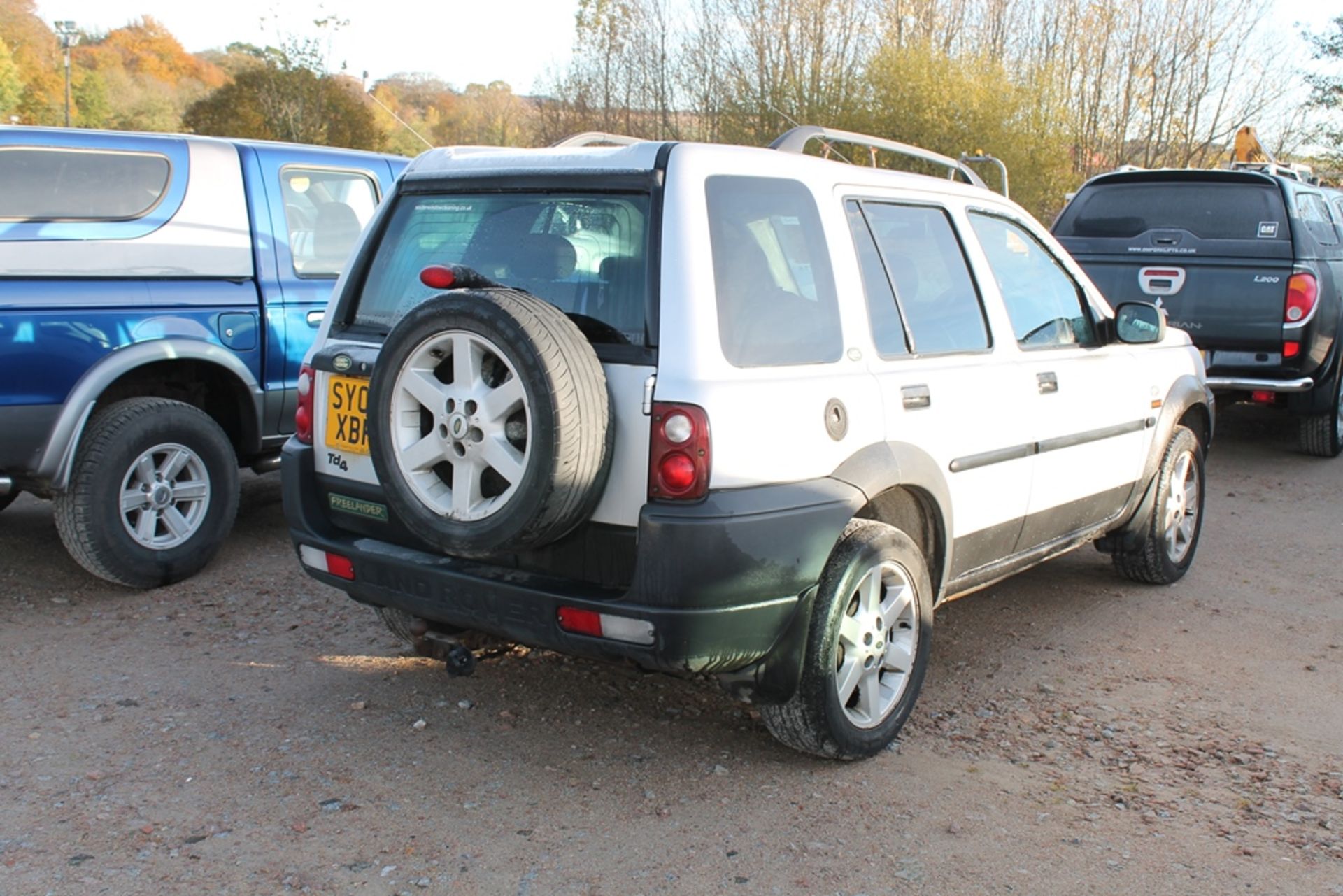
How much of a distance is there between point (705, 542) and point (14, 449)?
327 centimetres

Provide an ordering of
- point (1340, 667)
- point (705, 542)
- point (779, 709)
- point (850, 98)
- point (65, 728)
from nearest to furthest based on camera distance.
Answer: point (705, 542)
point (779, 709)
point (65, 728)
point (1340, 667)
point (850, 98)

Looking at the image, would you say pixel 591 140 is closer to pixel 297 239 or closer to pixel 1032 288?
pixel 1032 288

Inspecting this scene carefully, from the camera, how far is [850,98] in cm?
2483

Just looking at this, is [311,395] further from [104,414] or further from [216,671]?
[104,414]

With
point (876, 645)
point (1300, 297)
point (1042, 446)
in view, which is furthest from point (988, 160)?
point (876, 645)

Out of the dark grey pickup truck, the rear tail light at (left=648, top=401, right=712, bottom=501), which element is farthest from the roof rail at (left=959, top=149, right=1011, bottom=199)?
the rear tail light at (left=648, top=401, right=712, bottom=501)

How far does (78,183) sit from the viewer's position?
17.6 ft

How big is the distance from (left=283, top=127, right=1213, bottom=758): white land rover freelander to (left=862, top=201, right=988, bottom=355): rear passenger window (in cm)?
1

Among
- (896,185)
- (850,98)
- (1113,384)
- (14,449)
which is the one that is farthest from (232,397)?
(850,98)

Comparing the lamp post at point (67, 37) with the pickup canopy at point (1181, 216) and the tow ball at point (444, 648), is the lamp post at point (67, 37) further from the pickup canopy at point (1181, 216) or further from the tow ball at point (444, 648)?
the tow ball at point (444, 648)

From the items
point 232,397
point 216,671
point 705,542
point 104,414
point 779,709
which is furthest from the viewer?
point 232,397

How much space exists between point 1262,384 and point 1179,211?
1.40 metres

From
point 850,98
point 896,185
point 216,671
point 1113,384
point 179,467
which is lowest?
point 216,671

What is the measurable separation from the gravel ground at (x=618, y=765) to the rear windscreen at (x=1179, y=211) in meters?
4.07
